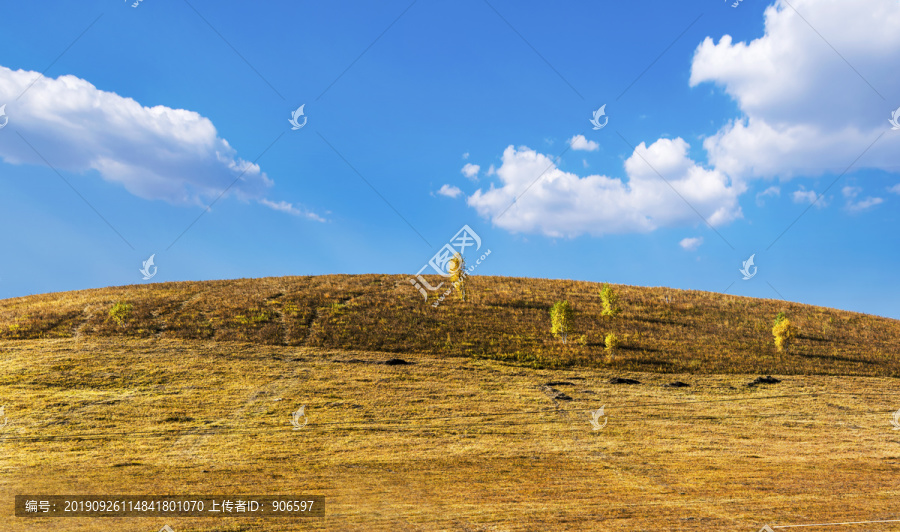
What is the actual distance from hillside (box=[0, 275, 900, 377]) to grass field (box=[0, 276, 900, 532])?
15.1 inches

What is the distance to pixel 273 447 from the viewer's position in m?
25.2

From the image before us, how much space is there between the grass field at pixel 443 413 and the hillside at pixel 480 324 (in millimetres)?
383

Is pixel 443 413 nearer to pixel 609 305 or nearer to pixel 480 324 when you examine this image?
pixel 480 324

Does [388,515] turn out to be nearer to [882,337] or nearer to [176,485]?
[176,485]

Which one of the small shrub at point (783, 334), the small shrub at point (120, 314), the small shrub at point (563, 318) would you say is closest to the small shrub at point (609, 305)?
the small shrub at point (563, 318)

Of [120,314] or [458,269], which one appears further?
[458,269]

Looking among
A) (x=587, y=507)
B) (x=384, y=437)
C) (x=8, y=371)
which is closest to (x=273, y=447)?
(x=384, y=437)

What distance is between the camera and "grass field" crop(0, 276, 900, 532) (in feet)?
57.8

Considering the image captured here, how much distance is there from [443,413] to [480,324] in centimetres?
2280

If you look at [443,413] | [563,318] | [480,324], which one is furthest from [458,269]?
[443,413]

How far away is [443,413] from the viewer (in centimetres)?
3064

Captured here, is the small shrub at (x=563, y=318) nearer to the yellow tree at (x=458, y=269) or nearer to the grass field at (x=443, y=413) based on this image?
the grass field at (x=443, y=413)

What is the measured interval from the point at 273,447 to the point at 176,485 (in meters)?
5.92

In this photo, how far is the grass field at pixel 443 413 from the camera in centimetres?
1762
